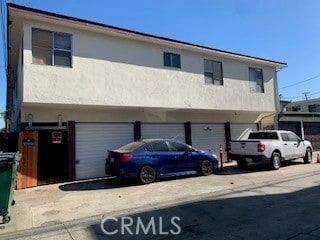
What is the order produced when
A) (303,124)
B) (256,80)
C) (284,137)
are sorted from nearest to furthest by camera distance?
(284,137), (256,80), (303,124)

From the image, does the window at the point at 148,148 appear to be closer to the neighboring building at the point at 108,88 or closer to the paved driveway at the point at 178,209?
the paved driveway at the point at 178,209

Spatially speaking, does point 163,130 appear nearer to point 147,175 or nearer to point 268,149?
point 147,175

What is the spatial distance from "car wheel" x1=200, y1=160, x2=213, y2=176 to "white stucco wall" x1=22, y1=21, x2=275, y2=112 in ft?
10.0

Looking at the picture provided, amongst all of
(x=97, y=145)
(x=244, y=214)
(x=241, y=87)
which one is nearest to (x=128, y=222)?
(x=244, y=214)

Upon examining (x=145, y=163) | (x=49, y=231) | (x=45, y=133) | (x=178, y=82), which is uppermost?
(x=178, y=82)

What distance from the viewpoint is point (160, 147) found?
42.8 feet

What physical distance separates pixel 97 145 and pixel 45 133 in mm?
2366

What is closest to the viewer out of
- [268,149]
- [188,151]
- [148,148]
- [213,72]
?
[148,148]

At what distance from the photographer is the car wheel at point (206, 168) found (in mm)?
13969

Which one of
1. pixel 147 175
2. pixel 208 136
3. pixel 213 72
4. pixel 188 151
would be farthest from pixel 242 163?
pixel 147 175

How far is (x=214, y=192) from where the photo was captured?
10297 mm

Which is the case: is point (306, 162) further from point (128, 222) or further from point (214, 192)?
point (128, 222)

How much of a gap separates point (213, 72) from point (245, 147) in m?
4.39

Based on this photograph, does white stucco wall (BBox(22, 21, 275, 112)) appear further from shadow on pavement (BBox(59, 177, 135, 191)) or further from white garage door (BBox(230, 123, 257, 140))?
shadow on pavement (BBox(59, 177, 135, 191))
